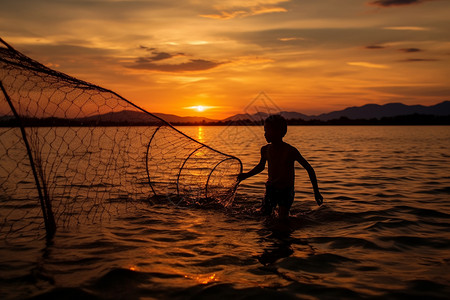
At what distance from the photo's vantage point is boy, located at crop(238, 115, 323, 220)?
6.21m

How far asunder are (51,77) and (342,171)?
38.9 ft

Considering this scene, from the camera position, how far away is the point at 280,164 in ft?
21.0

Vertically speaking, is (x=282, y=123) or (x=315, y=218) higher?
(x=282, y=123)

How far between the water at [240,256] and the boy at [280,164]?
1.80 ft

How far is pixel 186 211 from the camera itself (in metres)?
7.79

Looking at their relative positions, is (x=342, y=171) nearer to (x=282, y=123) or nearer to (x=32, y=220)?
(x=282, y=123)

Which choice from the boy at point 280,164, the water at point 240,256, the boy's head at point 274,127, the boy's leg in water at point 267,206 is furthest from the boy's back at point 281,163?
the water at point 240,256

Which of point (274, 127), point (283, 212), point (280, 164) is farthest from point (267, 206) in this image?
point (274, 127)

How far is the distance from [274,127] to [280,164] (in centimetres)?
69

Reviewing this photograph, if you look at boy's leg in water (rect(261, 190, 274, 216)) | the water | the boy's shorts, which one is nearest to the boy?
the boy's shorts

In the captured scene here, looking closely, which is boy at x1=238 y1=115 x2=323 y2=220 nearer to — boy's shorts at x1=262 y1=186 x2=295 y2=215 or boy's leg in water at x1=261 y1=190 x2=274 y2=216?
boy's shorts at x1=262 y1=186 x2=295 y2=215

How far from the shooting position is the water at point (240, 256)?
3.89 m

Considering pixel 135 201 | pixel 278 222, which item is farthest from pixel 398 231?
pixel 135 201

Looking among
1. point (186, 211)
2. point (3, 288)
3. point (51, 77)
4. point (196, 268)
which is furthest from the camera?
point (186, 211)
